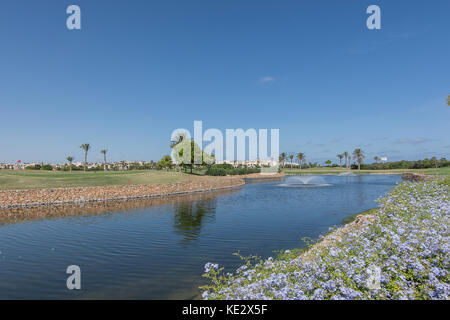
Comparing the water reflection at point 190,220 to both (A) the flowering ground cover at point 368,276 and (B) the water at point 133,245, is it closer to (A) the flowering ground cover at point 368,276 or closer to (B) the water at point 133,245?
(B) the water at point 133,245

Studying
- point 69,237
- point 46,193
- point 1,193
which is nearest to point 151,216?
point 69,237

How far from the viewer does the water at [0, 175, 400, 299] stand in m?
7.40

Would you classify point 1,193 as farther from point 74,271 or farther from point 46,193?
point 74,271

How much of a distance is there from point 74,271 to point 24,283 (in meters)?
1.35

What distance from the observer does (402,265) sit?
4.61 metres

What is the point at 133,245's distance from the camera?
448 inches

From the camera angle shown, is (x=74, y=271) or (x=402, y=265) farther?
(x=74, y=271)

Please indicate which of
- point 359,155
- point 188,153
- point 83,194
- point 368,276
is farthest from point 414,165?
point 368,276

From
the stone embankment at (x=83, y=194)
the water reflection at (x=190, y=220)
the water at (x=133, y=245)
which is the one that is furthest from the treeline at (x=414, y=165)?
the water reflection at (x=190, y=220)

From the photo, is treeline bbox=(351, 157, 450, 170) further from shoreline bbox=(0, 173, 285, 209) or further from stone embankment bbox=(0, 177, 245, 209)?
shoreline bbox=(0, 173, 285, 209)

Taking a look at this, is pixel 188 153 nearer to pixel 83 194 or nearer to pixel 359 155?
pixel 83 194

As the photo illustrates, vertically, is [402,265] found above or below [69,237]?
above
